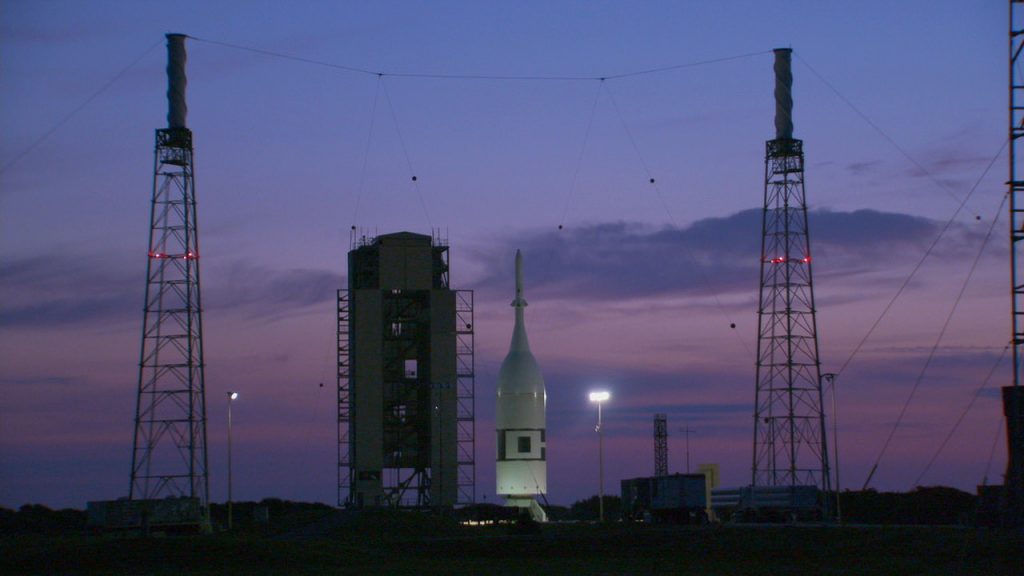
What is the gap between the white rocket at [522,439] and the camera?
90875 millimetres

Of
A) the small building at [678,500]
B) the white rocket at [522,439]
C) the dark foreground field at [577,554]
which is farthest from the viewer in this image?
the white rocket at [522,439]

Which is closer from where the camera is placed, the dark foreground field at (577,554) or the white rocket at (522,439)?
the dark foreground field at (577,554)

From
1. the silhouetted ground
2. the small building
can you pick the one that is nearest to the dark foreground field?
the silhouetted ground

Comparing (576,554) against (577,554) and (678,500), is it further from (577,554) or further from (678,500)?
(678,500)

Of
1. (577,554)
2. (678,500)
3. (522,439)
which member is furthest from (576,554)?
(522,439)

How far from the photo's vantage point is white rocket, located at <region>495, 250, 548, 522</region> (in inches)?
3578

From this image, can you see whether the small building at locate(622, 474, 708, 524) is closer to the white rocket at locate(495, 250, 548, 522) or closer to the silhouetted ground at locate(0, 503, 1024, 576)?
the white rocket at locate(495, 250, 548, 522)

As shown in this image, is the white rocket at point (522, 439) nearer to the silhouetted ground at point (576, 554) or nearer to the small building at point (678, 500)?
the small building at point (678, 500)

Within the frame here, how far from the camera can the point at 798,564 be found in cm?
4269

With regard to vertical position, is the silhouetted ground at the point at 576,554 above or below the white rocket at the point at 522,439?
below

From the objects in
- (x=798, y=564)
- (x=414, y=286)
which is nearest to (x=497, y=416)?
(x=414, y=286)

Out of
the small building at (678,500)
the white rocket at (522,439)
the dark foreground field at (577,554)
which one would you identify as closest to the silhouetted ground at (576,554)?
the dark foreground field at (577,554)

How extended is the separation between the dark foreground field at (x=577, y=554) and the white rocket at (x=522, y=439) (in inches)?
1242

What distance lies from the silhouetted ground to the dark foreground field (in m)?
0.04
